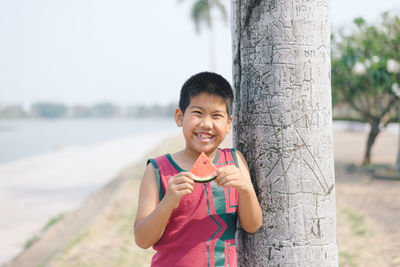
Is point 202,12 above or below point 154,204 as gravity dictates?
above

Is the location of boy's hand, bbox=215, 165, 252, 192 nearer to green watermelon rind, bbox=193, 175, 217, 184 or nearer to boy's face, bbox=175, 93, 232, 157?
green watermelon rind, bbox=193, 175, 217, 184

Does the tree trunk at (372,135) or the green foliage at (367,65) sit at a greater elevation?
the green foliage at (367,65)

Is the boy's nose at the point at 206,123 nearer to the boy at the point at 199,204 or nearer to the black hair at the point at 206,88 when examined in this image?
the boy at the point at 199,204

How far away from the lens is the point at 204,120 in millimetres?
1780

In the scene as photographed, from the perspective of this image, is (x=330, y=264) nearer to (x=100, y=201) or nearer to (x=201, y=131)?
(x=201, y=131)

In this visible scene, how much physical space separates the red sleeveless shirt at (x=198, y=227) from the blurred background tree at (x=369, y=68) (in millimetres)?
8570

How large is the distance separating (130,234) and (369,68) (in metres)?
7.75

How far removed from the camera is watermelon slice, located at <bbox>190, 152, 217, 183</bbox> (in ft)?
5.38

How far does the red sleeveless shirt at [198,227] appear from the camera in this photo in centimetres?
174

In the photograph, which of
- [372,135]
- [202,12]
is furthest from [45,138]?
[372,135]

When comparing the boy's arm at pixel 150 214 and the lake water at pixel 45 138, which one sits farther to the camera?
the lake water at pixel 45 138

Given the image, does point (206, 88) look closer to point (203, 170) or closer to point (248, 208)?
point (203, 170)

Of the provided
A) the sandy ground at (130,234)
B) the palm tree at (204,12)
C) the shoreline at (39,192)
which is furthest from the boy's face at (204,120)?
the palm tree at (204,12)

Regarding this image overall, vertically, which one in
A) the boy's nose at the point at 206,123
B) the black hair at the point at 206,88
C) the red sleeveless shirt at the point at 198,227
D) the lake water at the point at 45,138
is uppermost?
the black hair at the point at 206,88
